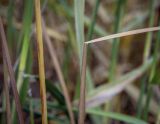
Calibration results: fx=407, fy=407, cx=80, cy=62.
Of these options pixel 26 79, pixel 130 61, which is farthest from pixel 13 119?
pixel 130 61

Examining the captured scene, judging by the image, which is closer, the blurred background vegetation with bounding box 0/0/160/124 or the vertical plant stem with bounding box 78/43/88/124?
the vertical plant stem with bounding box 78/43/88/124

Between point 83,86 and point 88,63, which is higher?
point 83,86

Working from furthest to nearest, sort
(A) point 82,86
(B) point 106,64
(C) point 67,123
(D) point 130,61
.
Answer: (D) point 130,61
(B) point 106,64
(C) point 67,123
(A) point 82,86

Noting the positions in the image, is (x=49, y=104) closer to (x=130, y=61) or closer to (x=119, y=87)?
(x=119, y=87)

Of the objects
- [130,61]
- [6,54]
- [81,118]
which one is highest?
[6,54]

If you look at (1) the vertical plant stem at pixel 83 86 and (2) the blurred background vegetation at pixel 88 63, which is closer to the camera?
(1) the vertical plant stem at pixel 83 86

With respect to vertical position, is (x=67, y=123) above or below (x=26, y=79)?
below

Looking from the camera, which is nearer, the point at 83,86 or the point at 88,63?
the point at 83,86

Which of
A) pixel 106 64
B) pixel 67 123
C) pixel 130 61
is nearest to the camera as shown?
pixel 67 123
